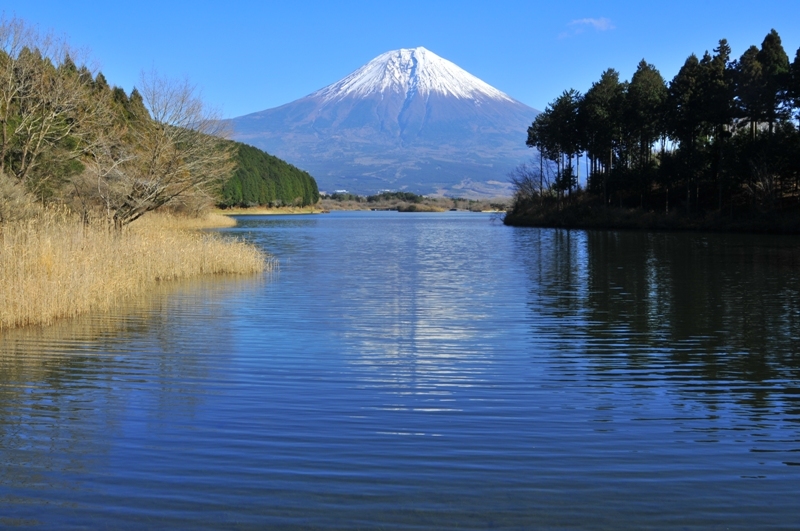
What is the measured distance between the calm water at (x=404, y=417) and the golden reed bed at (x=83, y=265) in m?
0.48

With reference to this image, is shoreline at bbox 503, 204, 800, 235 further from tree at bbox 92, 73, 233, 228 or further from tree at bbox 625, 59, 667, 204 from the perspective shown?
tree at bbox 92, 73, 233, 228

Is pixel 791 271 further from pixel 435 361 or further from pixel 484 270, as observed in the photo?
pixel 435 361

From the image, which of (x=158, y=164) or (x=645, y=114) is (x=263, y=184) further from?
(x=158, y=164)

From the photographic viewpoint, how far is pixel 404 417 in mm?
7684

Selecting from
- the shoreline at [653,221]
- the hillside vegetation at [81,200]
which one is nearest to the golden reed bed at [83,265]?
the hillside vegetation at [81,200]

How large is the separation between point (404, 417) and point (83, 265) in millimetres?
9233

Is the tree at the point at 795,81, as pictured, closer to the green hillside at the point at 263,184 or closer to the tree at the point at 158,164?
the tree at the point at 158,164

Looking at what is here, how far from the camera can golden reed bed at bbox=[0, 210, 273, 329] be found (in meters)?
12.7

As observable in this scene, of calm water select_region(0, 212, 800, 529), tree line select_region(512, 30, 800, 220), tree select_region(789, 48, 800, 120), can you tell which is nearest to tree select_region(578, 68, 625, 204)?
tree line select_region(512, 30, 800, 220)

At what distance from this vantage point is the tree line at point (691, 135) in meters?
48.9

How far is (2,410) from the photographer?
786cm

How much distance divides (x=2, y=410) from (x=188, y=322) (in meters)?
6.12

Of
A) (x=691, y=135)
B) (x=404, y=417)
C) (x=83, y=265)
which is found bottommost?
(x=404, y=417)

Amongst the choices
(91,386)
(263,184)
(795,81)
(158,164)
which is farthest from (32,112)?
(263,184)
